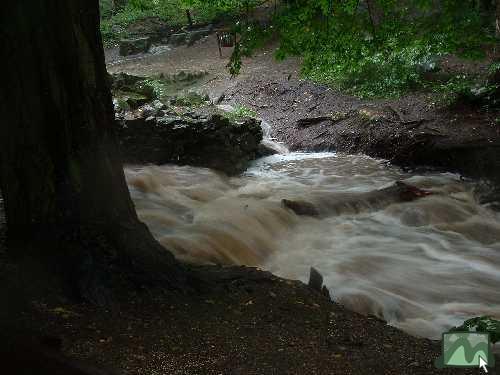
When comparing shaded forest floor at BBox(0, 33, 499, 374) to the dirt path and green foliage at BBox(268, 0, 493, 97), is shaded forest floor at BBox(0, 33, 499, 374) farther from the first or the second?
the dirt path

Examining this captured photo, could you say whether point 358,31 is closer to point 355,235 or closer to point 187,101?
point 355,235

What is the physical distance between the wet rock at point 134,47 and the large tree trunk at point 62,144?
22742 mm

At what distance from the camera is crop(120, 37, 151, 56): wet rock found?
24656 mm

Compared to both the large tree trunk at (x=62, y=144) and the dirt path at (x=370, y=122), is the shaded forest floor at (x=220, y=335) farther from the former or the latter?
the dirt path at (x=370, y=122)

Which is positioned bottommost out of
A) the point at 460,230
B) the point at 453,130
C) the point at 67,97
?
the point at 460,230

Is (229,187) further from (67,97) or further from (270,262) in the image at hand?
(67,97)

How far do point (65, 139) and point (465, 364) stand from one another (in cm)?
281

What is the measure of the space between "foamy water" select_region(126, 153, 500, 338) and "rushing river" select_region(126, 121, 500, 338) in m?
0.01

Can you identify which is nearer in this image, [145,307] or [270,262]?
[145,307]

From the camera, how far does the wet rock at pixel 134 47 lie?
24.7 metres

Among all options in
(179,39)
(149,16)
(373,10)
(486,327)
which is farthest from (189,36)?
(486,327)

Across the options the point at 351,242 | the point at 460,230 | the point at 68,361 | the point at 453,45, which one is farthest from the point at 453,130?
the point at 68,361

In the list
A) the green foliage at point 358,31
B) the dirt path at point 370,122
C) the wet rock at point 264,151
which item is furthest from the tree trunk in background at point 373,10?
the wet rock at point 264,151

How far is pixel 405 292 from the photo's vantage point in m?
5.29
